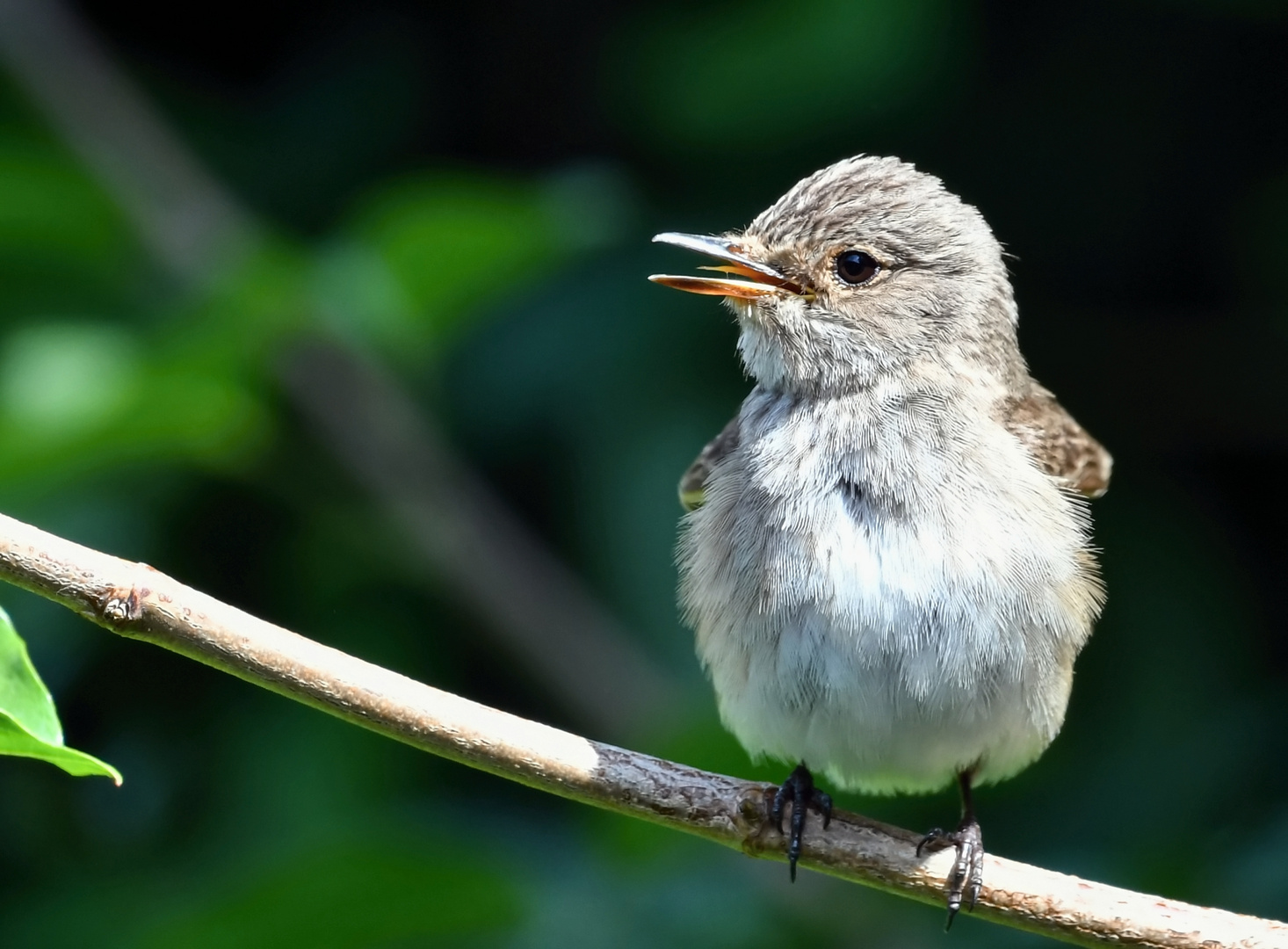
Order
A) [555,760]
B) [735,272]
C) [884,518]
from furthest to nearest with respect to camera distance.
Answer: [735,272]
[884,518]
[555,760]

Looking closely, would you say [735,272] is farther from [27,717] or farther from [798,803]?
[27,717]

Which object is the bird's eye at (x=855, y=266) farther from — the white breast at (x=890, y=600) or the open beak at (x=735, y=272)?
the white breast at (x=890, y=600)

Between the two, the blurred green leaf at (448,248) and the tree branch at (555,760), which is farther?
the blurred green leaf at (448,248)

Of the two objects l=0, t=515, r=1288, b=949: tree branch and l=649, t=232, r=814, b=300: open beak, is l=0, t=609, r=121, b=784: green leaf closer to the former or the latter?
l=0, t=515, r=1288, b=949: tree branch

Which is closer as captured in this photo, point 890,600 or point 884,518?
point 890,600

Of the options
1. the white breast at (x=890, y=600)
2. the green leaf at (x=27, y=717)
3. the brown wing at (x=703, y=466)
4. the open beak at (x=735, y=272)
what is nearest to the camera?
the green leaf at (x=27, y=717)

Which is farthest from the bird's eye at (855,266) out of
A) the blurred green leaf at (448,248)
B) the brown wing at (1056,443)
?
the blurred green leaf at (448,248)

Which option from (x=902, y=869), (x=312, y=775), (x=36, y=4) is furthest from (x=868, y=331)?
(x=36, y=4)

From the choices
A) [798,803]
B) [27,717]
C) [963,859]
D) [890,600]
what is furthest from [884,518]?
[27,717]
